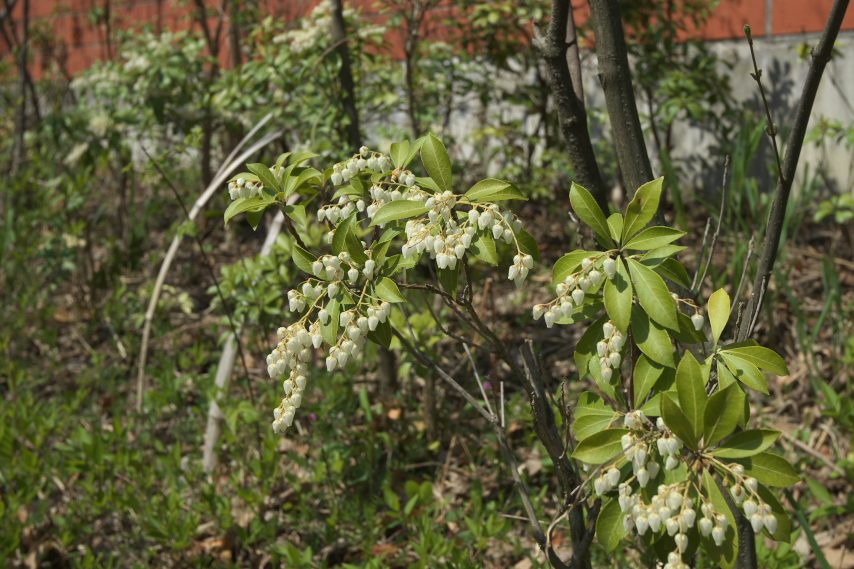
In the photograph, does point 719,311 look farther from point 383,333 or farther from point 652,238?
point 383,333

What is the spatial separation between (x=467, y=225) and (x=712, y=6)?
327 centimetres

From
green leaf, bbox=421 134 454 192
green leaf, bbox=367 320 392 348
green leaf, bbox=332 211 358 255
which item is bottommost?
green leaf, bbox=367 320 392 348

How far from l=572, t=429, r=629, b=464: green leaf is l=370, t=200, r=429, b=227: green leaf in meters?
0.44

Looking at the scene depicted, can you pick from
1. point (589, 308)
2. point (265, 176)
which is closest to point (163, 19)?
point (265, 176)

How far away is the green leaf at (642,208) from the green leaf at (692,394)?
218mm

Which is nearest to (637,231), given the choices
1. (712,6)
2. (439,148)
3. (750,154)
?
(439,148)

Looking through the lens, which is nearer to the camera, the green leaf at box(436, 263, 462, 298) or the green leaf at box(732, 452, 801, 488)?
the green leaf at box(732, 452, 801, 488)

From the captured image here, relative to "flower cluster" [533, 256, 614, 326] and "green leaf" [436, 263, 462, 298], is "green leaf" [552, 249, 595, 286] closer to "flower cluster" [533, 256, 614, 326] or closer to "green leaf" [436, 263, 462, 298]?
"flower cluster" [533, 256, 614, 326]

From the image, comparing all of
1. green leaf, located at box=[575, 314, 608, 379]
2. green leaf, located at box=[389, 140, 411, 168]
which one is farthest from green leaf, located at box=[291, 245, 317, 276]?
green leaf, located at box=[575, 314, 608, 379]

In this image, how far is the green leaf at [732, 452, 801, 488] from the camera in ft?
3.40

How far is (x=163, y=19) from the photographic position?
20.3 ft

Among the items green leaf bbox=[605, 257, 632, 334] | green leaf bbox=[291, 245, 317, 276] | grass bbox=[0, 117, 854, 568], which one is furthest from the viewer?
grass bbox=[0, 117, 854, 568]

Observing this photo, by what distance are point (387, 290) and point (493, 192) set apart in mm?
235

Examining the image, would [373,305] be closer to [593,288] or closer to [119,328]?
[593,288]
